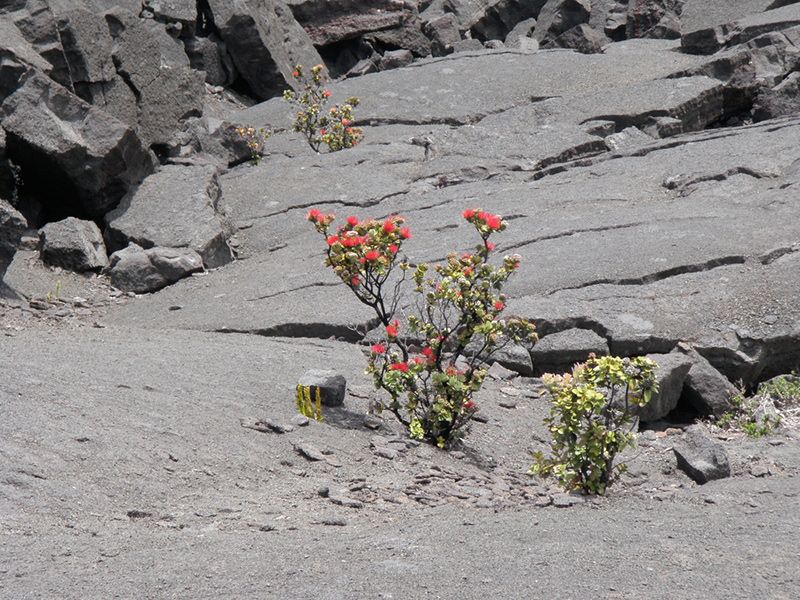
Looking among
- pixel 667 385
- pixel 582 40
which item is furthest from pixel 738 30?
pixel 667 385

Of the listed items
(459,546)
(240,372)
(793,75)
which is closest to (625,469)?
(459,546)

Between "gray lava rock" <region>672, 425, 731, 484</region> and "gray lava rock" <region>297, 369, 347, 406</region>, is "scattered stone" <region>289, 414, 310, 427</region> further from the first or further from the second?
"gray lava rock" <region>672, 425, 731, 484</region>

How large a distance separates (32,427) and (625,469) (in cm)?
273

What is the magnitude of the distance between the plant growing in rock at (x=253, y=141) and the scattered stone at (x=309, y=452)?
25.3 ft

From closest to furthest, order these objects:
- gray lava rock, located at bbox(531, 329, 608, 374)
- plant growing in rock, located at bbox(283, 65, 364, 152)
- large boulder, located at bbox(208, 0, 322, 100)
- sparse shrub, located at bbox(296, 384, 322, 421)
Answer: sparse shrub, located at bbox(296, 384, 322, 421) → gray lava rock, located at bbox(531, 329, 608, 374) → plant growing in rock, located at bbox(283, 65, 364, 152) → large boulder, located at bbox(208, 0, 322, 100)

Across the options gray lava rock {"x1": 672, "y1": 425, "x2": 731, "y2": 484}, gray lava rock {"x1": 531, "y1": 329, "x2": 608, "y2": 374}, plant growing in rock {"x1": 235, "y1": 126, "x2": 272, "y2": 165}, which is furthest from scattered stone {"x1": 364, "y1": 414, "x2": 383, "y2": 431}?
plant growing in rock {"x1": 235, "y1": 126, "x2": 272, "y2": 165}

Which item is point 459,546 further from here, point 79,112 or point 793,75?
point 793,75

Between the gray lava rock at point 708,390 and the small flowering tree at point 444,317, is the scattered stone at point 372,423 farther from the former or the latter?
the gray lava rock at point 708,390

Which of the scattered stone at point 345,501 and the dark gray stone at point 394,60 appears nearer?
the scattered stone at point 345,501

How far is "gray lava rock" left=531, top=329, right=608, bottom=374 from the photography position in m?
7.37

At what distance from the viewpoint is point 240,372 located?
6.54 metres

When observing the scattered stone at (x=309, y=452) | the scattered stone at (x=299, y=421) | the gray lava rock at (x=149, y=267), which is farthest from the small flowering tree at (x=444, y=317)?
the gray lava rock at (x=149, y=267)

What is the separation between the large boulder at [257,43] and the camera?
1606 cm

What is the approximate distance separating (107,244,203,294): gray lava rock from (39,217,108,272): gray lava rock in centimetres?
18
